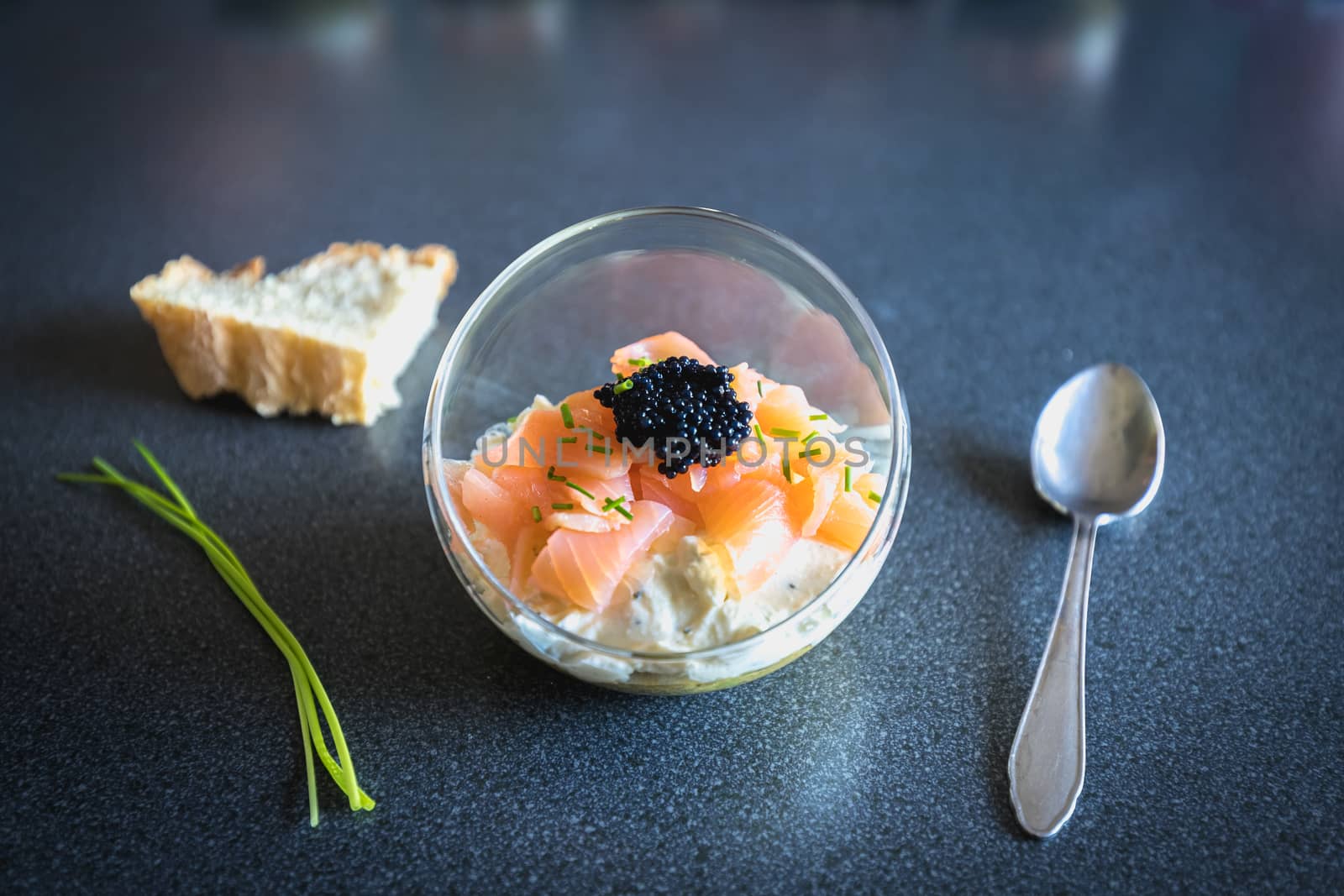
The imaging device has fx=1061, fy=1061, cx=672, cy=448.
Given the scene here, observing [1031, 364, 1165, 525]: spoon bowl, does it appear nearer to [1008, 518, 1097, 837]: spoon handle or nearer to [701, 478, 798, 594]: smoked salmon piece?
[1008, 518, 1097, 837]: spoon handle

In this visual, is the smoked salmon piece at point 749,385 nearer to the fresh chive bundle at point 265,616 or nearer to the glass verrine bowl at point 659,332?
the glass verrine bowl at point 659,332

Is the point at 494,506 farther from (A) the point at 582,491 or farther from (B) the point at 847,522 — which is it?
(B) the point at 847,522

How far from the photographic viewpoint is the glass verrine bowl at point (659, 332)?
4.25 ft

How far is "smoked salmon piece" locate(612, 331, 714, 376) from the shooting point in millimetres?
1597

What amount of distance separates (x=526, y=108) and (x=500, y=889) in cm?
202

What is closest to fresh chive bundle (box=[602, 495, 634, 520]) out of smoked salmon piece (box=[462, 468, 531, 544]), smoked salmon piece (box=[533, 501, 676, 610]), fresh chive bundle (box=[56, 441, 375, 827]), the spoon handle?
smoked salmon piece (box=[533, 501, 676, 610])

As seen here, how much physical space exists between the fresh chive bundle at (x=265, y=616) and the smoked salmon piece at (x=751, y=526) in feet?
1.86

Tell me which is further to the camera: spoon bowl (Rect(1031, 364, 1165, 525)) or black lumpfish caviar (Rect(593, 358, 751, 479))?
spoon bowl (Rect(1031, 364, 1165, 525))

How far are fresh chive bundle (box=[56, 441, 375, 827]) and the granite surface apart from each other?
0.03 meters

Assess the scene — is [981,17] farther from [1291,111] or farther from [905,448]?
[905,448]

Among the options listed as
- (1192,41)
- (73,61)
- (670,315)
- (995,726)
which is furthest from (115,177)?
(1192,41)

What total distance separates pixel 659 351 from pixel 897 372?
0.60 meters

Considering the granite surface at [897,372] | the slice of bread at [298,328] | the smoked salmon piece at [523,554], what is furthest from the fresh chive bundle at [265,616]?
the smoked salmon piece at [523,554]

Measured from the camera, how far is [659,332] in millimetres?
1884
